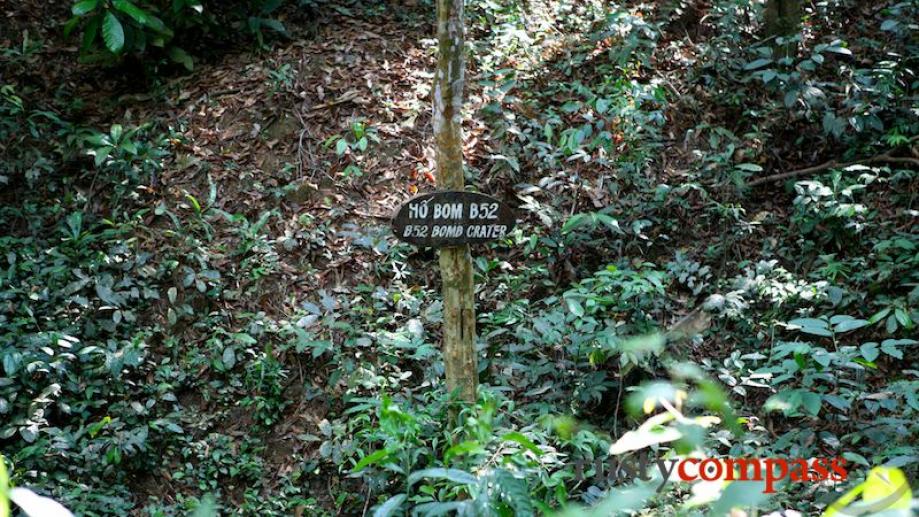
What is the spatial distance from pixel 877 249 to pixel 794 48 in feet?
6.00

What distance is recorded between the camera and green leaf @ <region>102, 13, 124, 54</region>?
17.3ft

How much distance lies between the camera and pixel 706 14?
648cm

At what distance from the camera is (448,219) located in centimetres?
350

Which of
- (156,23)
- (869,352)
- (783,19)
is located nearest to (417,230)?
(869,352)

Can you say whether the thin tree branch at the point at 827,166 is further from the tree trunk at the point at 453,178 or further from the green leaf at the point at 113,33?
the green leaf at the point at 113,33

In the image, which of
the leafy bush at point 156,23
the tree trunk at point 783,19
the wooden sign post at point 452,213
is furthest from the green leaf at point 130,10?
the tree trunk at point 783,19

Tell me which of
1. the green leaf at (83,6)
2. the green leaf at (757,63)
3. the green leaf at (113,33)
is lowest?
the green leaf at (757,63)

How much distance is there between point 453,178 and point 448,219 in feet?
0.65

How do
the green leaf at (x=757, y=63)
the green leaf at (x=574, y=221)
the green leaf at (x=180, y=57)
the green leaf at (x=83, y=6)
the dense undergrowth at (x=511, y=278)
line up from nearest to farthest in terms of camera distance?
the dense undergrowth at (x=511, y=278) < the green leaf at (x=574, y=221) < the green leaf at (x=83, y=6) < the green leaf at (x=757, y=63) < the green leaf at (x=180, y=57)

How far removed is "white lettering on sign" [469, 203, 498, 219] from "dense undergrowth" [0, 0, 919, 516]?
859mm

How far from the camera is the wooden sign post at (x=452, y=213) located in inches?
136

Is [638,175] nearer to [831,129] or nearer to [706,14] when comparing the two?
[831,129]

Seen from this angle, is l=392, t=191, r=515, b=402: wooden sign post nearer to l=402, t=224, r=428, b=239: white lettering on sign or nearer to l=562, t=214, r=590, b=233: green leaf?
l=402, t=224, r=428, b=239: white lettering on sign

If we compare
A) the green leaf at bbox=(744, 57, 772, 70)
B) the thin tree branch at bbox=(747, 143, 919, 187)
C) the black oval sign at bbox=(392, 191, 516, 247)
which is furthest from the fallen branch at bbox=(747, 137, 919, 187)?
the black oval sign at bbox=(392, 191, 516, 247)
